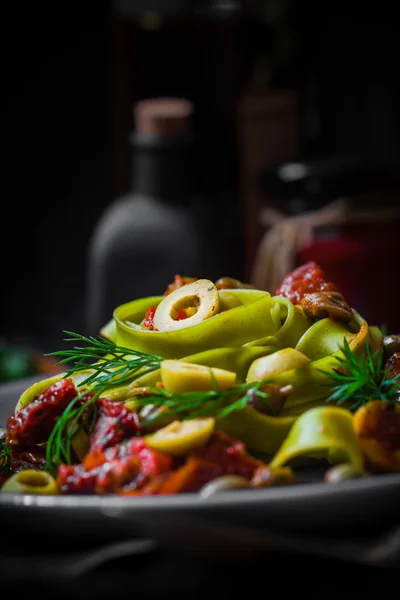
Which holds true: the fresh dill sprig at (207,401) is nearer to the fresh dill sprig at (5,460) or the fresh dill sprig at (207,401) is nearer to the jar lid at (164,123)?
A: the fresh dill sprig at (5,460)

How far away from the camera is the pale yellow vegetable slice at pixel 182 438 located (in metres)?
1.27

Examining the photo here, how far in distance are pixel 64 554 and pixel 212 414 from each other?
0.30 m

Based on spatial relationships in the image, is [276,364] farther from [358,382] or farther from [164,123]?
[164,123]

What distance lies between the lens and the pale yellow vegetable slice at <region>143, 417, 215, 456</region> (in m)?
1.27

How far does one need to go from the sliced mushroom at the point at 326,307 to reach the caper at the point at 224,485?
47 centimetres

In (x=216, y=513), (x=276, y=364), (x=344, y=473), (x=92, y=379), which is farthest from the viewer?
(x=92, y=379)

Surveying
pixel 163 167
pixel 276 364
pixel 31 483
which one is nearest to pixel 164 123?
pixel 163 167

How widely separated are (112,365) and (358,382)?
0.40 m

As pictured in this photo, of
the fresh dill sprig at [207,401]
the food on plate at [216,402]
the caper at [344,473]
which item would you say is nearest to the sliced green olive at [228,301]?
the food on plate at [216,402]

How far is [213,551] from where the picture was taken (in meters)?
1.12

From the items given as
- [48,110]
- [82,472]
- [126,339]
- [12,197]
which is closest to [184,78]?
[48,110]

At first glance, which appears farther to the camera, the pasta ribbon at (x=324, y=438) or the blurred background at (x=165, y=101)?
the blurred background at (x=165, y=101)

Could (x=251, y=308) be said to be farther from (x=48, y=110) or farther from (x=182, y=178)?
(x=48, y=110)

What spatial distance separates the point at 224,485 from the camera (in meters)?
1.18
